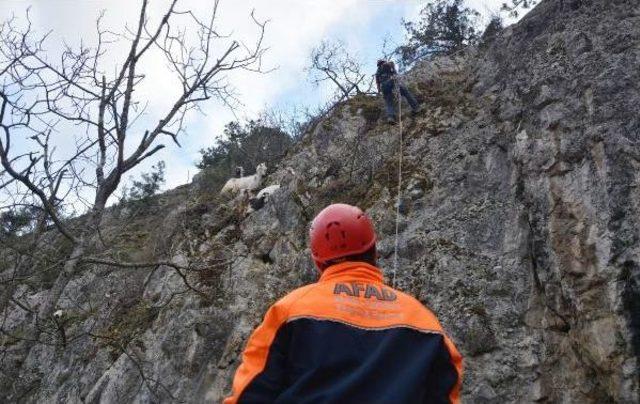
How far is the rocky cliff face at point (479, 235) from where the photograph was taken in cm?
517

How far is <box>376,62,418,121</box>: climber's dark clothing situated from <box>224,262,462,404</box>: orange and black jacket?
780cm

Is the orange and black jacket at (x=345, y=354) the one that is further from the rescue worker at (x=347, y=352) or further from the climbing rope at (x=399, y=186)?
the climbing rope at (x=399, y=186)

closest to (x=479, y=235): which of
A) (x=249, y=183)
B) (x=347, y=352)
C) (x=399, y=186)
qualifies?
(x=399, y=186)

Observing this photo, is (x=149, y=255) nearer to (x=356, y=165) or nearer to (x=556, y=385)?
(x=356, y=165)

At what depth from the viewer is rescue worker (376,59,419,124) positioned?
955 centimetres

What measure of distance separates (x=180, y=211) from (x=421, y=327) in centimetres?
1112

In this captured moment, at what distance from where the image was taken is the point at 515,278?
5867 mm

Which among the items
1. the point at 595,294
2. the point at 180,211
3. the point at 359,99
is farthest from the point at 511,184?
the point at 180,211

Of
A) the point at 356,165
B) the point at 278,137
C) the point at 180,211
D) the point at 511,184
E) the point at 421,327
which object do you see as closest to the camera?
the point at 421,327

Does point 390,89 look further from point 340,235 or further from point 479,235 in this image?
point 340,235

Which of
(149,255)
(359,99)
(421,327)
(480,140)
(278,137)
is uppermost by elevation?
(278,137)

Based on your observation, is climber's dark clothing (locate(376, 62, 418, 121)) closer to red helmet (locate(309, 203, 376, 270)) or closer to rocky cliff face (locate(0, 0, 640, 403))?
rocky cliff face (locate(0, 0, 640, 403))

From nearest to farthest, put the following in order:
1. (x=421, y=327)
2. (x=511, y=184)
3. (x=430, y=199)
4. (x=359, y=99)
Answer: (x=421, y=327)
(x=511, y=184)
(x=430, y=199)
(x=359, y=99)

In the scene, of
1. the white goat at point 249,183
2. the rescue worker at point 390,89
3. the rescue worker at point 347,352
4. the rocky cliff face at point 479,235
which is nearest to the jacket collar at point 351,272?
the rescue worker at point 347,352
